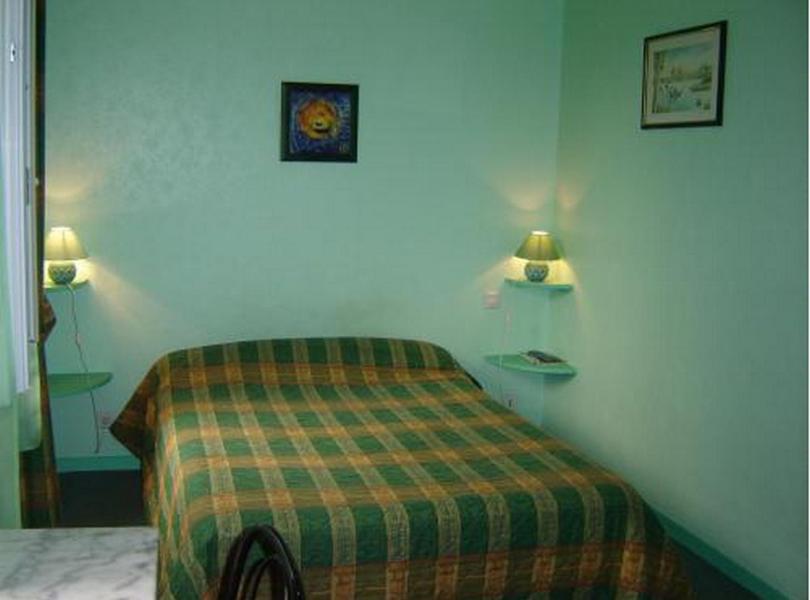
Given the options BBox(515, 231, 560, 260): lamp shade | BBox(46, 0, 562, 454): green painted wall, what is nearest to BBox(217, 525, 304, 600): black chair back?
BBox(46, 0, 562, 454): green painted wall

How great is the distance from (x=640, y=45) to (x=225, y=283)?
88.5 inches

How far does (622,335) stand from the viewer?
13.9 ft

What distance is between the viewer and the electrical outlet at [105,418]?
439cm

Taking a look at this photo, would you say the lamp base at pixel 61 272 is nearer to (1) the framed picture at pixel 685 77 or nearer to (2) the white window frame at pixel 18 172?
(2) the white window frame at pixel 18 172

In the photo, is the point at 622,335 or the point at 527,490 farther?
the point at 622,335

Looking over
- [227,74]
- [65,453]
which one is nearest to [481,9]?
[227,74]

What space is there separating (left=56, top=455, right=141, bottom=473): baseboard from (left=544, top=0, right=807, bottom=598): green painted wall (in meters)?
2.22

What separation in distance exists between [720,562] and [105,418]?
9.40 feet

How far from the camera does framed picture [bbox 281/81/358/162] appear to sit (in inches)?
173

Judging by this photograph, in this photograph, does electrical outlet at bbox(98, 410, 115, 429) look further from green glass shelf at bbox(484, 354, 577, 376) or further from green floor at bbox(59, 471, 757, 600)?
green glass shelf at bbox(484, 354, 577, 376)

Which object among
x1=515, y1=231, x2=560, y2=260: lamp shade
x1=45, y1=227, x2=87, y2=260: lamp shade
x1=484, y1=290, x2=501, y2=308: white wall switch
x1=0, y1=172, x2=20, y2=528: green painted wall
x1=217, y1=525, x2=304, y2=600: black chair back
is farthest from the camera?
x1=484, y1=290, x2=501, y2=308: white wall switch

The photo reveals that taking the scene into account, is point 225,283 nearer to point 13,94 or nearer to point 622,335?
point 622,335

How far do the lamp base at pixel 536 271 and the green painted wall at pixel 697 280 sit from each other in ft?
Answer: 0.52

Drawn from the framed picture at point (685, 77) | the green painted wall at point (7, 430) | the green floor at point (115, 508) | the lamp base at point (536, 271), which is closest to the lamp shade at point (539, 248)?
the lamp base at point (536, 271)
